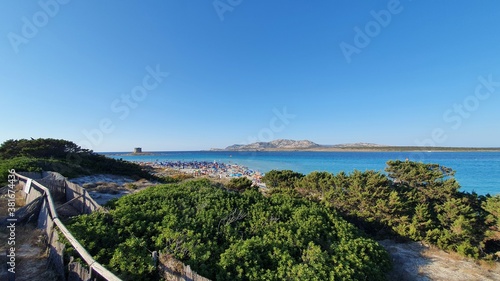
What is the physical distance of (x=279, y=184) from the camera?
16922 mm

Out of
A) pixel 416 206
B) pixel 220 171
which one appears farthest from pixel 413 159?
pixel 416 206

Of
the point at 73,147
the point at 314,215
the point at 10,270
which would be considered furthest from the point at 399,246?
the point at 73,147

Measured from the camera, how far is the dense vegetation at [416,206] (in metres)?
9.56

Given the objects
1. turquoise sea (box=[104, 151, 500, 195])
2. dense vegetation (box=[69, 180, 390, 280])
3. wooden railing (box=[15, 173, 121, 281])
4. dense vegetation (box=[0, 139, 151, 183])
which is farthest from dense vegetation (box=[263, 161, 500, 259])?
dense vegetation (box=[0, 139, 151, 183])

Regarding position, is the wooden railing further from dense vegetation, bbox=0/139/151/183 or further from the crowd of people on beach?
the crowd of people on beach

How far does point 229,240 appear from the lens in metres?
6.97

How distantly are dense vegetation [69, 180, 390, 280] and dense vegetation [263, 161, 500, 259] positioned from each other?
361 cm

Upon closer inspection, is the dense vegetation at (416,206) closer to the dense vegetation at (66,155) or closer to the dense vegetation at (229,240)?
the dense vegetation at (229,240)

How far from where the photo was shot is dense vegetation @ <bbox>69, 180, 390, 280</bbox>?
551 centimetres

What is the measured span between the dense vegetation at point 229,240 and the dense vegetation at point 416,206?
3.61m

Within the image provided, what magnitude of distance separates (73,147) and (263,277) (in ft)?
108

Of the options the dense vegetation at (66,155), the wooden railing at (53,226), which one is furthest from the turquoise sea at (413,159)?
the wooden railing at (53,226)

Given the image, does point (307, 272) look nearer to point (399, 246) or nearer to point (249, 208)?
point (249, 208)

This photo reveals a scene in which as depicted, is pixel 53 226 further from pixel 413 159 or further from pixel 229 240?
pixel 413 159
